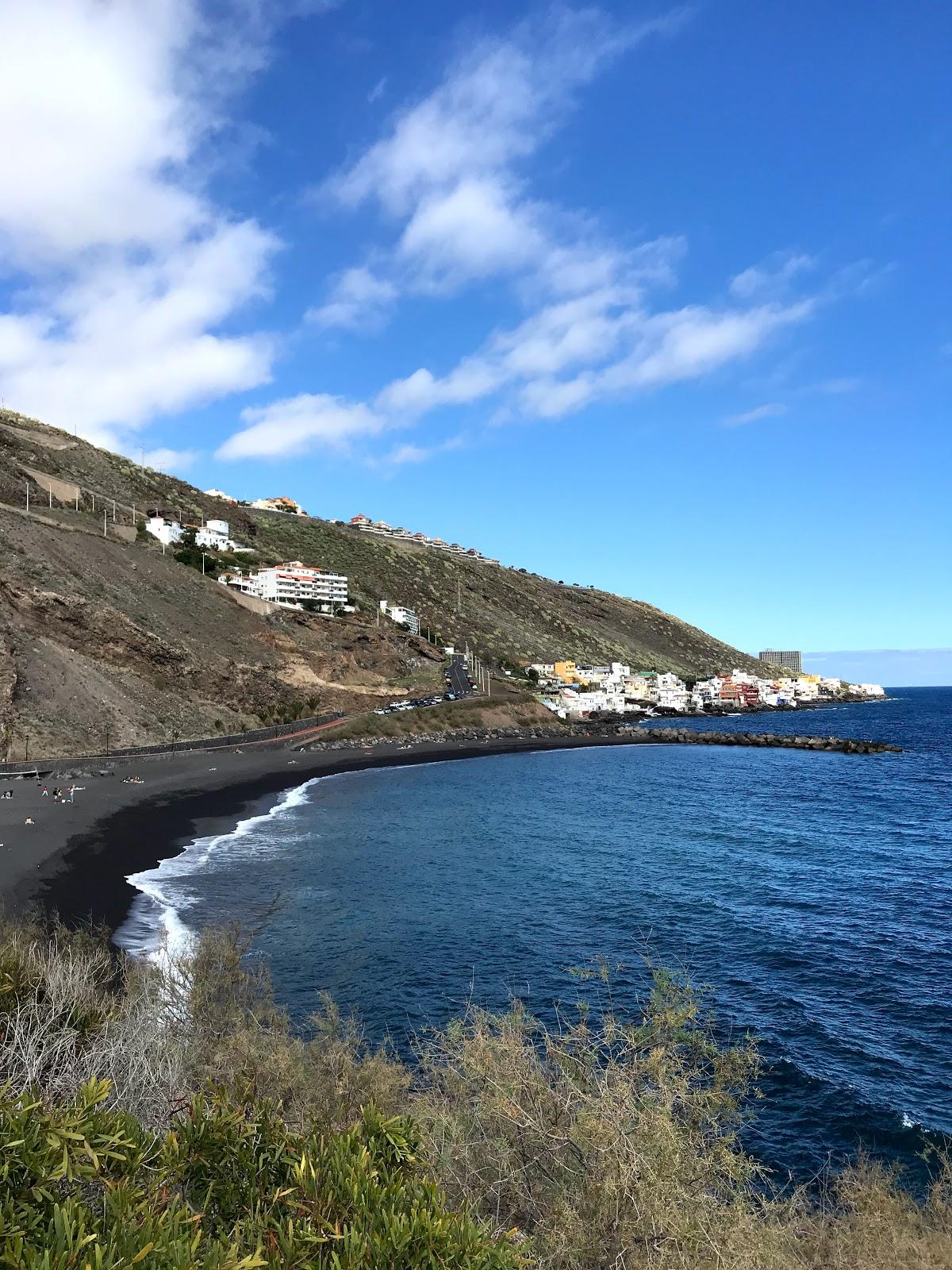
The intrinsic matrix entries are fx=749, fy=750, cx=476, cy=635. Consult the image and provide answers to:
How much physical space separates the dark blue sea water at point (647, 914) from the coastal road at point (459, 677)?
5631 centimetres

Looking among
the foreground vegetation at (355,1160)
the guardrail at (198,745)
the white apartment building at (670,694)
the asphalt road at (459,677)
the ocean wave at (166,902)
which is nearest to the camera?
the foreground vegetation at (355,1160)

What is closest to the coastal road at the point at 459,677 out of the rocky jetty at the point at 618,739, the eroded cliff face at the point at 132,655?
the rocky jetty at the point at 618,739

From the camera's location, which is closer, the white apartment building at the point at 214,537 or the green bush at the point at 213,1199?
the green bush at the point at 213,1199

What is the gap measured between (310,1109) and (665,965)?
15554 mm

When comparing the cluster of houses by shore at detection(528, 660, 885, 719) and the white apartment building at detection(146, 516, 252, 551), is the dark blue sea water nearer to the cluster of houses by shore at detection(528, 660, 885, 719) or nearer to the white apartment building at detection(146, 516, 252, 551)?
the white apartment building at detection(146, 516, 252, 551)

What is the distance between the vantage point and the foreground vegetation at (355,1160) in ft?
18.2

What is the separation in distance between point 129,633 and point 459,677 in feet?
211

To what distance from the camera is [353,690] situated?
97375 mm

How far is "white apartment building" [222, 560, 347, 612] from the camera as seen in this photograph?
113606 mm

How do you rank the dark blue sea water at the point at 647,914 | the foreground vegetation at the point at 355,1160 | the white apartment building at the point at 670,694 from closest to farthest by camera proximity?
the foreground vegetation at the point at 355,1160 → the dark blue sea water at the point at 647,914 → the white apartment building at the point at 670,694

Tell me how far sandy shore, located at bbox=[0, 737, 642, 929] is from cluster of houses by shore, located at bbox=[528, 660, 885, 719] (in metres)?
71.4

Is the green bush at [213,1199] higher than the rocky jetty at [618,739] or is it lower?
higher

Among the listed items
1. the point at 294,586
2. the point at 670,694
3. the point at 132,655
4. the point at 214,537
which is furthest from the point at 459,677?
the point at 132,655

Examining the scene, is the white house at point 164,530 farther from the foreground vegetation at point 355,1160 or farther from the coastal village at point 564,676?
the foreground vegetation at point 355,1160
